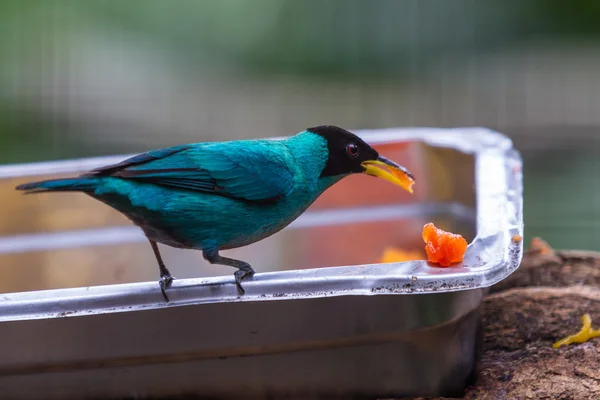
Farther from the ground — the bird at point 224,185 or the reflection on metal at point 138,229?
the bird at point 224,185

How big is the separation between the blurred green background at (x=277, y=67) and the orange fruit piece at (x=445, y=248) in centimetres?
541

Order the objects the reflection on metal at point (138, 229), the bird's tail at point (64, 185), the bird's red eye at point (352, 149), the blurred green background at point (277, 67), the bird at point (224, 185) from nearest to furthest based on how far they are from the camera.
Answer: the bird's tail at point (64, 185), the bird at point (224, 185), the bird's red eye at point (352, 149), the reflection on metal at point (138, 229), the blurred green background at point (277, 67)

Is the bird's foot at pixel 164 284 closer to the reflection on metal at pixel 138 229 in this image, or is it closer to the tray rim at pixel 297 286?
the tray rim at pixel 297 286

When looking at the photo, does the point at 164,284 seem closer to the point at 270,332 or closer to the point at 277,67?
the point at 270,332

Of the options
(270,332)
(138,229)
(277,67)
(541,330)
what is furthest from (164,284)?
(277,67)

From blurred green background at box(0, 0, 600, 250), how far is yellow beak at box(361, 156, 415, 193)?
5.06m

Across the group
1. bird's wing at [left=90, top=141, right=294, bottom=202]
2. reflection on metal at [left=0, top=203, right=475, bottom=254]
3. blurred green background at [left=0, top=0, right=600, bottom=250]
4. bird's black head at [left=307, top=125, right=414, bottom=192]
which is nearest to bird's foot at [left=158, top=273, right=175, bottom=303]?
bird's wing at [left=90, top=141, right=294, bottom=202]

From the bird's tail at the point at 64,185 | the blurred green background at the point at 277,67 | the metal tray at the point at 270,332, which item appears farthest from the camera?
the blurred green background at the point at 277,67

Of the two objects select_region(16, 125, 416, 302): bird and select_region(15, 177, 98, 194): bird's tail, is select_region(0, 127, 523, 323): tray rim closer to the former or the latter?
select_region(16, 125, 416, 302): bird

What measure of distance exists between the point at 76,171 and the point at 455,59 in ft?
19.1

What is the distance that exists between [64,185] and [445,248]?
1190mm

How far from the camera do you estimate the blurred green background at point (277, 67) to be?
26.4 ft

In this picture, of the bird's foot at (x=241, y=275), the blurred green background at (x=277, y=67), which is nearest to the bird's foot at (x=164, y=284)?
the bird's foot at (x=241, y=275)

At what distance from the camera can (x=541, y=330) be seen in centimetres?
295
